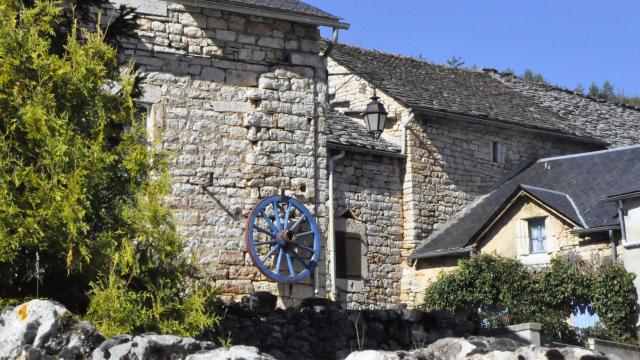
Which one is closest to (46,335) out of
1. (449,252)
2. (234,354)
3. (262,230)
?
(234,354)

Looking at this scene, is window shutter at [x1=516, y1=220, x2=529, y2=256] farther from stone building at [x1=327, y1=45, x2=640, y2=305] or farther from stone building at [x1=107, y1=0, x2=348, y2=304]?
stone building at [x1=107, y1=0, x2=348, y2=304]

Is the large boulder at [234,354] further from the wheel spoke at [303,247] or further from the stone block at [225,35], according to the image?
the wheel spoke at [303,247]

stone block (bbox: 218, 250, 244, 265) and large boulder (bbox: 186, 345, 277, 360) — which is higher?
stone block (bbox: 218, 250, 244, 265)

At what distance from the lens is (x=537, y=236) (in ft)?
69.1

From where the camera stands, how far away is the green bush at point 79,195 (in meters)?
8.33

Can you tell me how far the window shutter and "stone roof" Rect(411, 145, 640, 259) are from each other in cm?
48

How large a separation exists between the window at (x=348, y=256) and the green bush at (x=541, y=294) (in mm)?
1413

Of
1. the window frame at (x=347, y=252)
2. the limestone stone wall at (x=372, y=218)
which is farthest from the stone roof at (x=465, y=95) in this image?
the window frame at (x=347, y=252)

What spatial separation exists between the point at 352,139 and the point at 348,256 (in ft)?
7.41

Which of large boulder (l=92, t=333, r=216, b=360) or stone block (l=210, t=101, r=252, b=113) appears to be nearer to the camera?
large boulder (l=92, t=333, r=216, b=360)

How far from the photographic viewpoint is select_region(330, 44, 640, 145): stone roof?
76.5 feet

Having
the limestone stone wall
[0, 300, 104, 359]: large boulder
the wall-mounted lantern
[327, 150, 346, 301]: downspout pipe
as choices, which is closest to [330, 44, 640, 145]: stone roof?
the limestone stone wall

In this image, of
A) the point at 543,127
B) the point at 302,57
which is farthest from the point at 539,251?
the point at 302,57

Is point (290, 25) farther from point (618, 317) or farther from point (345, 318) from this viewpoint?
point (618, 317)
